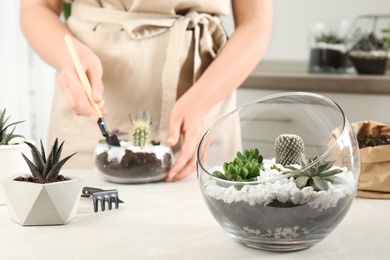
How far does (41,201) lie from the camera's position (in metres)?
1.09

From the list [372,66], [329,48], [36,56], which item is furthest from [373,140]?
[36,56]

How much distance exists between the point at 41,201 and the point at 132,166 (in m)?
0.35

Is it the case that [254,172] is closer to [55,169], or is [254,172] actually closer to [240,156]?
[240,156]

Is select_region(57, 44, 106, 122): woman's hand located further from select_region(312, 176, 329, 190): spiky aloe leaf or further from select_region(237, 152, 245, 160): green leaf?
select_region(312, 176, 329, 190): spiky aloe leaf

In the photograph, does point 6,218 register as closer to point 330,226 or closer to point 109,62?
point 330,226

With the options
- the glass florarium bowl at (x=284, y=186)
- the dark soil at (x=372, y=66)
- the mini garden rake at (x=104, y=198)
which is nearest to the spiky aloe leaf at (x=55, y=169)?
the mini garden rake at (x=104, y=198)

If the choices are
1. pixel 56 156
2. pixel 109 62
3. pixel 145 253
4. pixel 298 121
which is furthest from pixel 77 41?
pixel 145 253

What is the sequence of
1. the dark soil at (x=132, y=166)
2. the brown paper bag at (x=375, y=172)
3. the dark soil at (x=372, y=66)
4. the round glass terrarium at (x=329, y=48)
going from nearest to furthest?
the brown paper bag at (x=375, y=172)
the dark soil at (x=132, y=166)
the dark soil at (x=372, y=66)
the round glass terrarium at (x=329, y=48)

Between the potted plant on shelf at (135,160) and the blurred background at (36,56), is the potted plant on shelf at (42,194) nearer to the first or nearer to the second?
the potted plant on shelf at (135,160)

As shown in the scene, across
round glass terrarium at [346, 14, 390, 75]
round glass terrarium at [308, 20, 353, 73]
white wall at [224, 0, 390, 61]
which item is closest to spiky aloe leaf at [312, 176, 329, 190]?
round glass terrarium at [346, 14, 390, 75]

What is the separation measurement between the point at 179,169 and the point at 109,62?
1.51ft

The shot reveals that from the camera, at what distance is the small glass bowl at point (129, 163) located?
4.67ft

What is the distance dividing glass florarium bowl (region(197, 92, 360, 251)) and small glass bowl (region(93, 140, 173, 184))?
1.10 ft

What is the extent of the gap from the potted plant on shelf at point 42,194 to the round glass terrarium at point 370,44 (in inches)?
83.7
